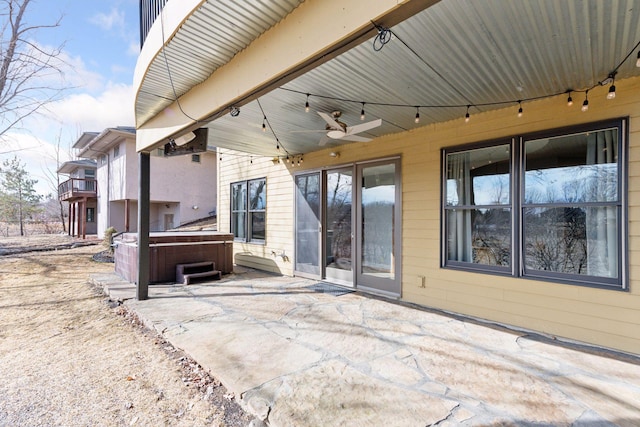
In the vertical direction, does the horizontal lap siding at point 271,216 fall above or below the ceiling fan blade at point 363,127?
below

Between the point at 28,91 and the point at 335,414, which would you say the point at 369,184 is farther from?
the point at 28,91

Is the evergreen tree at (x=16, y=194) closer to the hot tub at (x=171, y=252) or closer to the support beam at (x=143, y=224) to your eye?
the hot tub at (x=171, y=252)

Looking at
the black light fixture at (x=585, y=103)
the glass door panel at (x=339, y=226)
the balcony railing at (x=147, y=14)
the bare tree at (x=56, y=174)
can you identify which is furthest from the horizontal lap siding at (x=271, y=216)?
the bare tree at (x=56, y=174)

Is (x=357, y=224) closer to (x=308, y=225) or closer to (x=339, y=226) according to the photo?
(x=339, y=226)

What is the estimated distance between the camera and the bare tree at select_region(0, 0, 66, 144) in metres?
8.52

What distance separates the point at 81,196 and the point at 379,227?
17245 millimetres

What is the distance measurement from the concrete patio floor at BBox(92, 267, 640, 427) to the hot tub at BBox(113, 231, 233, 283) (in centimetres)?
149

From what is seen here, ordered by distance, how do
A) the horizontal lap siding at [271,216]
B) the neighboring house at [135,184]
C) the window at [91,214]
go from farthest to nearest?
the window at [91,214], the neighboring house at [135,184], the horizontal lap siding at [271,216]

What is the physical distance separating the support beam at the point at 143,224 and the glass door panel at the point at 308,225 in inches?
110

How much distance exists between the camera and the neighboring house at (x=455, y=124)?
216 cm

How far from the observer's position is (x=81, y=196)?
51.9ft

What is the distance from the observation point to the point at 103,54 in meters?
8.28

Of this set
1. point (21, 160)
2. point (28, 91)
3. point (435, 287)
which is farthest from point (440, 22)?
point (21, 160)

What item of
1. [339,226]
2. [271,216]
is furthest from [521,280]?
[271,216]
